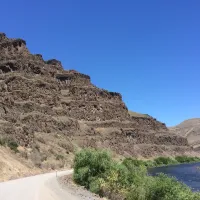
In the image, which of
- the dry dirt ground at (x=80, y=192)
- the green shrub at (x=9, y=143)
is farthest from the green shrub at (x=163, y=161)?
the dry dirt ground at (x=80, y=192)

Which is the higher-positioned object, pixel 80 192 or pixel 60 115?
pixel 60 115

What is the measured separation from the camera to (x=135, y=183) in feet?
99.7

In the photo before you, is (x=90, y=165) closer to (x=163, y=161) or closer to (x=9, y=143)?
(x=9, y=143)

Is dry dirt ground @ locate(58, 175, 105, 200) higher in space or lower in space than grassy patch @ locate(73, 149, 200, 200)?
lower

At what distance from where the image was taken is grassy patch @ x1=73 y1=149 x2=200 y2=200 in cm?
2211

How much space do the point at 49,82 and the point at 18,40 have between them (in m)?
25.9

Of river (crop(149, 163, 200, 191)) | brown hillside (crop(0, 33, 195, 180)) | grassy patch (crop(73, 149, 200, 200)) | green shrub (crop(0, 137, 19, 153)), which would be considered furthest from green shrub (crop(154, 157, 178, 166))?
grassy patch (crop(73, 149, 200, 200))

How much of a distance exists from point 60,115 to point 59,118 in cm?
399

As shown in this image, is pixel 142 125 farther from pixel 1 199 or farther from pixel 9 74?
pixel 1 199

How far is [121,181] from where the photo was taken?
31391mm

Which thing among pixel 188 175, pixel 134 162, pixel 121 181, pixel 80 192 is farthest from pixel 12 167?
pixel 134 162

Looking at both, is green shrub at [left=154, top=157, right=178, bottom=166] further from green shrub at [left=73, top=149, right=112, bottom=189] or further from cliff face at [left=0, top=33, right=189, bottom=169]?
green shrub at [left=73, top=149, right=112, bottom=189]

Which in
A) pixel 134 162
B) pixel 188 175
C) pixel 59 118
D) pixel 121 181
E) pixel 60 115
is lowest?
pixel 121 181

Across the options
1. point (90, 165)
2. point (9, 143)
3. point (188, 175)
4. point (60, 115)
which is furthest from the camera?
point (60, 115)
